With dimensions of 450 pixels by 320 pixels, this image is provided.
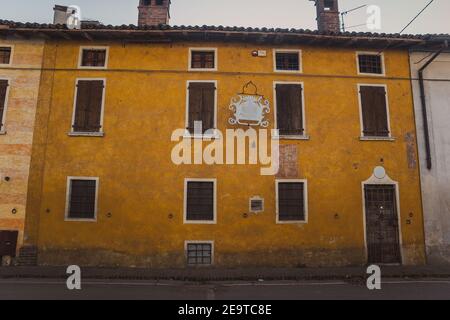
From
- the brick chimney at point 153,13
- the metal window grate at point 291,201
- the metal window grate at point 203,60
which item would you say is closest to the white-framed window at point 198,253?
the metal window grate at point 291,201

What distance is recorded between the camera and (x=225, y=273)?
10680 millimetres

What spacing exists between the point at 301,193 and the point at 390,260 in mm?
3807

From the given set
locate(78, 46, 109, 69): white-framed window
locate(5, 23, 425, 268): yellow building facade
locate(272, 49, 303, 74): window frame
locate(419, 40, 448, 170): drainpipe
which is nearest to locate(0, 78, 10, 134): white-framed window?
locate(5, 23, 425, 268): yellow building facade

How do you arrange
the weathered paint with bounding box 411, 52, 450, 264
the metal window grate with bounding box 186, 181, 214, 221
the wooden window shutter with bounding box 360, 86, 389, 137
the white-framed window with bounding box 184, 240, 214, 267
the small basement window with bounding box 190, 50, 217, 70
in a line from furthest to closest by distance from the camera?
the small basement window with bounding box 190, 50, 217, 70 < the wooden window shutter with bounding box 360, 86, 389, 137 < the weathered paint with bounding box 411, 52, 450, 264 < the metal window grate with bounding box 186, 181, 214, 221 < the white-framed window with bounding box 184, 240, 214, 267

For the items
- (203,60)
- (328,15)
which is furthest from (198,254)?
(328,15)

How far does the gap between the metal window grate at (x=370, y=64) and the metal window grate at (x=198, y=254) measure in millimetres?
8708

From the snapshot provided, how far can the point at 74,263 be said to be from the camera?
1144cm

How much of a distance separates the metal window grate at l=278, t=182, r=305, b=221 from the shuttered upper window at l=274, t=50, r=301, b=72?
4.34 meters

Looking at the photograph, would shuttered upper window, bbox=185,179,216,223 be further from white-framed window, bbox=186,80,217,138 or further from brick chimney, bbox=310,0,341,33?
brick chimney, bbox=310,0,341,33

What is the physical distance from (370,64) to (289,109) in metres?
3.69

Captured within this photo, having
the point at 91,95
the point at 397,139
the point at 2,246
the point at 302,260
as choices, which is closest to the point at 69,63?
the point at 91,95

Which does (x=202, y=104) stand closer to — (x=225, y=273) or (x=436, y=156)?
(x=225, y=273)

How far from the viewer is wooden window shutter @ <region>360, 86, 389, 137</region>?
12625 millimetres

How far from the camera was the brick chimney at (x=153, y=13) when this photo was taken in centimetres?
1440
